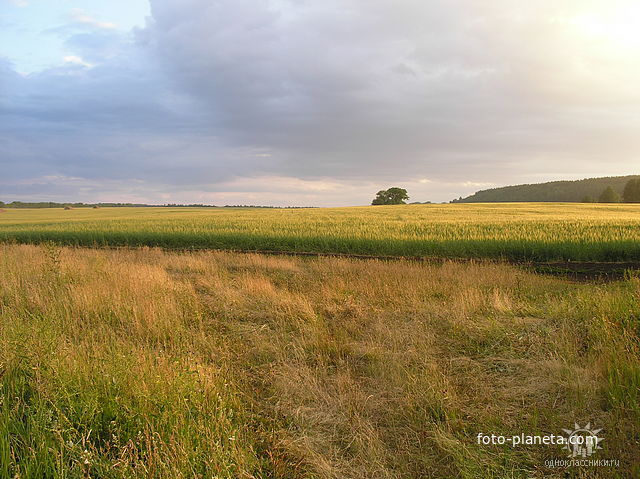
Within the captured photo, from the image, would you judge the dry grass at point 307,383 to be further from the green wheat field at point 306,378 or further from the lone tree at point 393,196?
the lone tree at point 393,196

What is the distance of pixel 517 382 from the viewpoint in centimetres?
421

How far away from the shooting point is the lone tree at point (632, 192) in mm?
79750

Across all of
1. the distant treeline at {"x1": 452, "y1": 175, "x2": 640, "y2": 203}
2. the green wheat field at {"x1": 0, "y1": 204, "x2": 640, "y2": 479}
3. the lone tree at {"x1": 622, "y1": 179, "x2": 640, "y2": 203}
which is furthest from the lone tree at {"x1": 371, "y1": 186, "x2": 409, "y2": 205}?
the green wheat field at {"x1": 0, "y1": 204, "x2": 640, "y2": 479}

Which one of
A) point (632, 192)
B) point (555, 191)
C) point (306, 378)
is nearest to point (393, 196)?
point (632, 192)

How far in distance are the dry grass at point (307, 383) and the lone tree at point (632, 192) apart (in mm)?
102263

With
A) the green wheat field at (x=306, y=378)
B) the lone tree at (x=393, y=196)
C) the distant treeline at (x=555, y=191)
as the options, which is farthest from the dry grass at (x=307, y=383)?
the distant treeline at (x=555, y=191)

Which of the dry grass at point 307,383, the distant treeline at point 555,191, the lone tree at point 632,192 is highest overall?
the distant treeline at point 555,191

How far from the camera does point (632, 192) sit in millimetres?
81375

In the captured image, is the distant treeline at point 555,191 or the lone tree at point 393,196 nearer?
the lone tree at point 393,196

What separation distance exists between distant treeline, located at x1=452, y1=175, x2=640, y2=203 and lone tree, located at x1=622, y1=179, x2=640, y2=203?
32.3 meters

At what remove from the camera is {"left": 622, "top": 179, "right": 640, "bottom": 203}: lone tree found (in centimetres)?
7975

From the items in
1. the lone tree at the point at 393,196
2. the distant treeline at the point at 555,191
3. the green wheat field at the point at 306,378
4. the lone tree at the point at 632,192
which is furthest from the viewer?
the distant treeline at the point at 555,191

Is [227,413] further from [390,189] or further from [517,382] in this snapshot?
[390,189]

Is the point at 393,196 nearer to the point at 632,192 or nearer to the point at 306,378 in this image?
the point at 632,192
